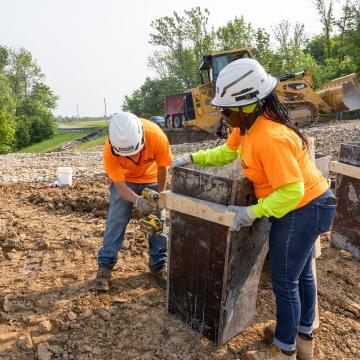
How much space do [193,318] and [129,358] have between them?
1.60 feet

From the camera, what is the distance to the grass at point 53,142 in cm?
4117

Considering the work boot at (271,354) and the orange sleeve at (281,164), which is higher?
the orange sleeve at (281,164)

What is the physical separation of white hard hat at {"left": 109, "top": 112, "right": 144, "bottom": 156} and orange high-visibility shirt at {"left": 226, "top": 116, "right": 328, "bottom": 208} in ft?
3.36

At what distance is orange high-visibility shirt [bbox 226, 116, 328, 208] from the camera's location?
195 cm

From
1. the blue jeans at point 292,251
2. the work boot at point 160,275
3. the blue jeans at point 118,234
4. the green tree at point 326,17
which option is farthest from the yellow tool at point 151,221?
the green tree at point 326,17

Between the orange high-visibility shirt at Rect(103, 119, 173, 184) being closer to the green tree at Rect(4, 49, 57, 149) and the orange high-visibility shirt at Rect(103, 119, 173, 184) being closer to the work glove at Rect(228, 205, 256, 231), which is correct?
the work glove at Rect(228, 205, 256, 231)

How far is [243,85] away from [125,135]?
1114 mm

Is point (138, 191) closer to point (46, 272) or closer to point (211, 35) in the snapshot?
point (46, 272)

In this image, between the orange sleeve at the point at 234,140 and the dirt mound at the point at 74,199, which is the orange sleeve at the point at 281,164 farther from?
the dirt mound at the point at 74,199

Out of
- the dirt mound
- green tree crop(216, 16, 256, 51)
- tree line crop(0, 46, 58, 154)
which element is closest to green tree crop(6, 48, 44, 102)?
tree line crop(0, 46, 58, 154)

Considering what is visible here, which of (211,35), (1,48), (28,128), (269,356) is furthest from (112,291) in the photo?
(1,48)

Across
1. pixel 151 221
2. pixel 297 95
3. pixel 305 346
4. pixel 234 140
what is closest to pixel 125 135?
pixel 151 221

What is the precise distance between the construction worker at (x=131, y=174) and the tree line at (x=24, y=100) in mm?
37557

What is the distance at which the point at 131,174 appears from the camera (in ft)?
11.1
